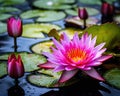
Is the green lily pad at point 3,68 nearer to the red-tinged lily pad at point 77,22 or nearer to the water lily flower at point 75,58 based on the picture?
the water lily flower at point 75,58

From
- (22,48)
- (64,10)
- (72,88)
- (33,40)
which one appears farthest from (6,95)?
(64,10)

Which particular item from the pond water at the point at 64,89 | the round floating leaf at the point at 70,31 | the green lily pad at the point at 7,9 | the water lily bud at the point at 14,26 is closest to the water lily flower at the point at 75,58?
the pond water at the point at 64,89

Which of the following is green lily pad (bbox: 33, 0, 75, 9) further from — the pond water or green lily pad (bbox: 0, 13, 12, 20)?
the pond water

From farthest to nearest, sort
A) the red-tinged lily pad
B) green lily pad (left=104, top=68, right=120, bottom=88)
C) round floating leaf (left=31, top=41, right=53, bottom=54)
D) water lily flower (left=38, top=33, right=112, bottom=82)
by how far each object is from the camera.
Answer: the red-tinged lily pad → round floating leaf (left=31, top=41, right=53, bottom=54) → green lily pad (left=104, top=68, right=120, bottom=88) → water lily flower (left=38, top=33, right=112, bottom=82)

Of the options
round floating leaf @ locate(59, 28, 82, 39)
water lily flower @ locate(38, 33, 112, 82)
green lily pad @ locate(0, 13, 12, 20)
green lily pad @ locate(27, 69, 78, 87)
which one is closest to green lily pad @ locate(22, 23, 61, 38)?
round floating leaf @ locate(59, 28, 82, 39)

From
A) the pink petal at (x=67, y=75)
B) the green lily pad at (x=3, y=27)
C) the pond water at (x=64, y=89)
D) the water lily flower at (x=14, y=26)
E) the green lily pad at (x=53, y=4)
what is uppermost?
the water lily flower at (x=14, y=26)

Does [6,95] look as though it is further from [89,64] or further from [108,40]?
[108,40]

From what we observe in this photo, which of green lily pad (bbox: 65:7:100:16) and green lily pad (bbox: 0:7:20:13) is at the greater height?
green lily pad (bbox: 65:7:100:16)

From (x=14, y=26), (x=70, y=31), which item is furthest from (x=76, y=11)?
(x=14, y=26)
